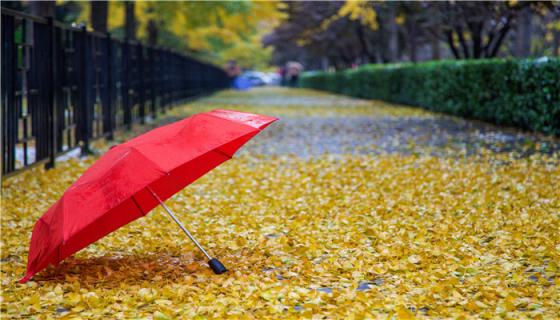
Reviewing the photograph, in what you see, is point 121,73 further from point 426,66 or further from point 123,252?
point 426,66

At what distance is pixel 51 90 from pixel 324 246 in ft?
18.1

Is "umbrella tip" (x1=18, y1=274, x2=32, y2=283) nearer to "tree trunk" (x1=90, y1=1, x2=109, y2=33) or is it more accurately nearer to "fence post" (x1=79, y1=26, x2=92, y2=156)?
"fence post" (x1=79, y1=26, x2=92, y2=156)

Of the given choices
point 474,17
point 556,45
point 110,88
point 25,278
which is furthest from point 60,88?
→ point 556,45

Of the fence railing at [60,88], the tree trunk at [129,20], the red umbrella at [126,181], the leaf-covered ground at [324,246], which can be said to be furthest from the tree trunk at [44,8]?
the tree trunk at [129,20]

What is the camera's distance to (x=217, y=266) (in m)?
5.62

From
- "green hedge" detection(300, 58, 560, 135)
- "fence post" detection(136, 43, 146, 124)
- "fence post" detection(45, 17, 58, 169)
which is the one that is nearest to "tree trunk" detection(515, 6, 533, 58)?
"green hedge" detection(300, 58, 560, 135)

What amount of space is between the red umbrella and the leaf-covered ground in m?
0.27

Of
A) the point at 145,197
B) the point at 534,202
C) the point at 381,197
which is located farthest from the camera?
the point at 381,197

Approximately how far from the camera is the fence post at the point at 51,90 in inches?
420

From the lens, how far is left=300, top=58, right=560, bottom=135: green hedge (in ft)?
48.2

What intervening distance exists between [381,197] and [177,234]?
250cm

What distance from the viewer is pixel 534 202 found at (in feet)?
26.9

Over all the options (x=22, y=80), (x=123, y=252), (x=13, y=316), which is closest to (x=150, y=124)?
(x=22, y=80)

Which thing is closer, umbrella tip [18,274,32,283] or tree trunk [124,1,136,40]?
umbrella tip [18,274,32,283]
